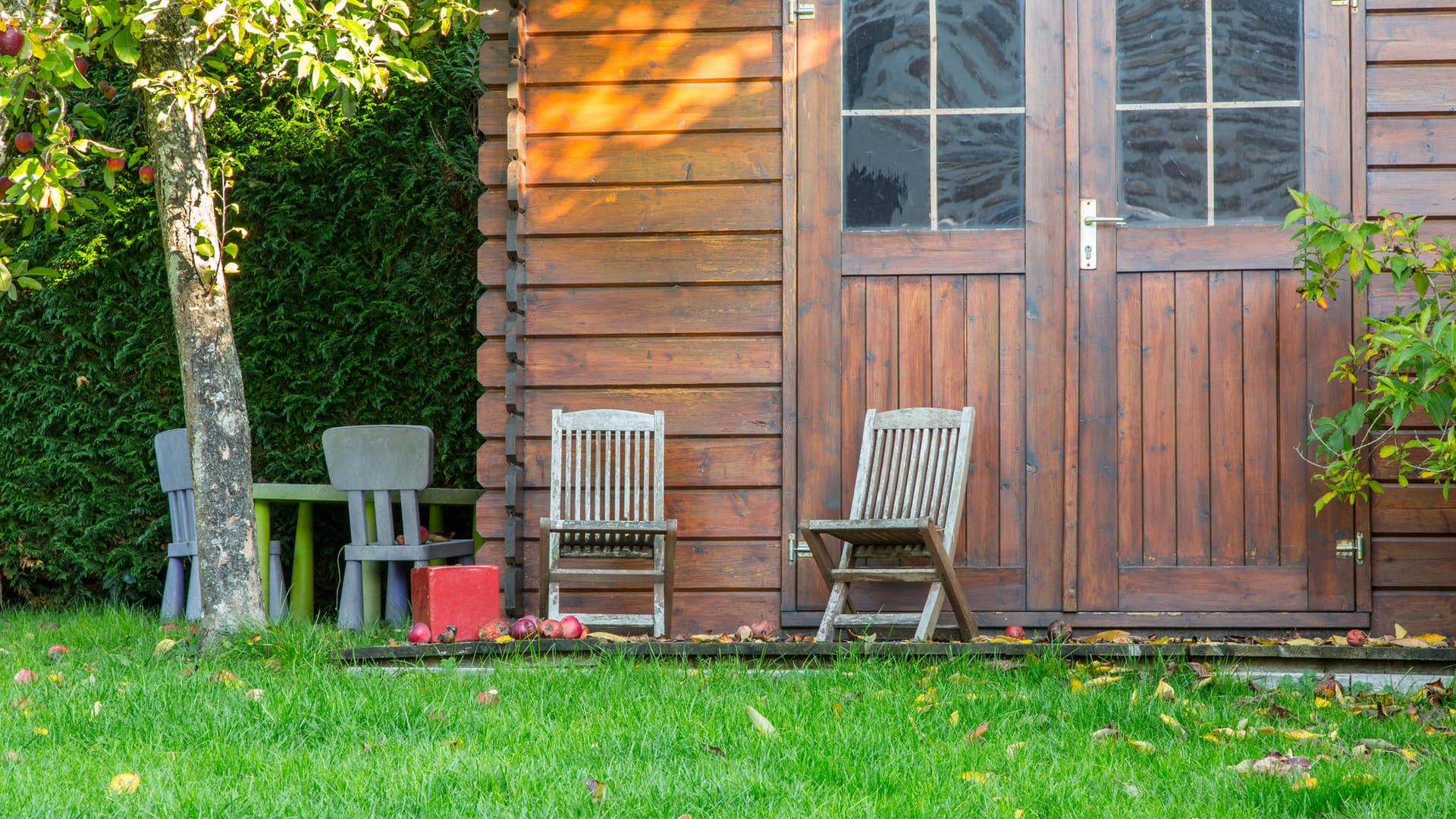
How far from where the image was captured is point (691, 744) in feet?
8.43

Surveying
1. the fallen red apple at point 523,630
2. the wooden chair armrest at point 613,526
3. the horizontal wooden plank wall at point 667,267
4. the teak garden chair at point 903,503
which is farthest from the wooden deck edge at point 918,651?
the horizontal wooden plank wall at point 667,267

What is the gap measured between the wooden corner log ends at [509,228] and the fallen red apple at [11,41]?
1520 millimetres

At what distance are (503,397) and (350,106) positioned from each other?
3.99ft

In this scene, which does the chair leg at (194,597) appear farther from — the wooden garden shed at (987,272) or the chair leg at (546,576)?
the chair leg at (546,576)

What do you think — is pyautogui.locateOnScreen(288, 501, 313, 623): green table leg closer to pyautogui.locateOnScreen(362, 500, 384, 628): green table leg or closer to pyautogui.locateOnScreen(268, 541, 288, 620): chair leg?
pyautogui.locateOnScreen(268, 541, 288, 620): chair leg

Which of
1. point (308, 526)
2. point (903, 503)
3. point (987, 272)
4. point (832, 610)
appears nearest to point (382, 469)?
point (308, 526)

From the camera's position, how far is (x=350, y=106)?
3887mm

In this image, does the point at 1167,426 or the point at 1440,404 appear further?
the point at 1167,426

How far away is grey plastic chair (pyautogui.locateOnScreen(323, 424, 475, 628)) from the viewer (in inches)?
208

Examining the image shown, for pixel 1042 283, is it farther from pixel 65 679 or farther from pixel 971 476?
pixel 65 679

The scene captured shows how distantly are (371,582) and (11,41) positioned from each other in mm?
2661

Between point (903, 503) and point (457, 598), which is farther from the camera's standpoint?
point (903, 503)

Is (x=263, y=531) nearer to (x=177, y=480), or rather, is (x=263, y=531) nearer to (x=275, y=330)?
(x=177, y=480)

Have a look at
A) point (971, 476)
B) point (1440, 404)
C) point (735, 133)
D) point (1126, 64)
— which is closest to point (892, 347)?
point (971, 476)
